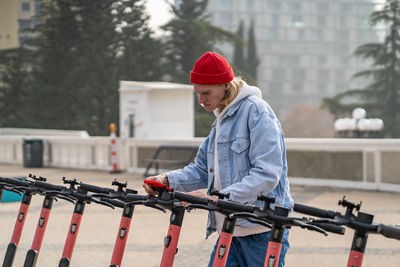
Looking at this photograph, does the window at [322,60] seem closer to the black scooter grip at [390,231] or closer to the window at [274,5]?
the window at [274,5]

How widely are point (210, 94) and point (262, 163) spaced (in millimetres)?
A: 422

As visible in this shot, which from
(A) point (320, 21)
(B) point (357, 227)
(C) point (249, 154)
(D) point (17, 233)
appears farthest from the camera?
(A) point (320, 21)

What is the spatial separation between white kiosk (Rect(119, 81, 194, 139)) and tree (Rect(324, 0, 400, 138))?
815 inches

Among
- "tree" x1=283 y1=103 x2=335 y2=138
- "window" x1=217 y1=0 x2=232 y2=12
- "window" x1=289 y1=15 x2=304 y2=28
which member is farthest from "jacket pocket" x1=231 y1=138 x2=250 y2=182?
"window" x1=289 y1=15 x2=304 y2=28

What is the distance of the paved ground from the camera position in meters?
6.07

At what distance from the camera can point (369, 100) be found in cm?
4116

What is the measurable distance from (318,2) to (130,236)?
83.5m

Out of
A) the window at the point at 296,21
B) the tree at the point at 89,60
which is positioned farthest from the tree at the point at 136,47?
the window at the point at 296,21

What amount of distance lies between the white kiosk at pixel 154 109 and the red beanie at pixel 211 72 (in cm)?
1532

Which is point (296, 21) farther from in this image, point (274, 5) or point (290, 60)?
point (290, 60)

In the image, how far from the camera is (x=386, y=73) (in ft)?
129

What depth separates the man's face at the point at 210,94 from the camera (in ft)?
9.59

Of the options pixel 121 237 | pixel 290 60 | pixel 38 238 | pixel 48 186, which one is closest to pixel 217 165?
pixel 121 237

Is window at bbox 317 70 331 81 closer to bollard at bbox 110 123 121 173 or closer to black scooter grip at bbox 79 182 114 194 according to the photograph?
bollard at bbox 110 123 121 173
